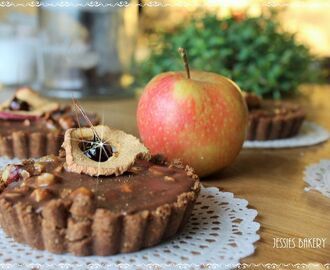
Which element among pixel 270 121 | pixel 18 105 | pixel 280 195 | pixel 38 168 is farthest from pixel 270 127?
pixel 38 168

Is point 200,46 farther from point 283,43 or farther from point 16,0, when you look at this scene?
point 16,0

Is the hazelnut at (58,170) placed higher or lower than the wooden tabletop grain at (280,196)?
higher

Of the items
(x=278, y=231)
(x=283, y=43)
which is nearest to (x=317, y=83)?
(x=283, y=43)

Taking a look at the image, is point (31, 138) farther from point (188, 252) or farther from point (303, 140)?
point (303, 140)

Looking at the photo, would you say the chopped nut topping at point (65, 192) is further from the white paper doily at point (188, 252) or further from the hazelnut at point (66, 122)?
the hazelnut at point (66, 122)

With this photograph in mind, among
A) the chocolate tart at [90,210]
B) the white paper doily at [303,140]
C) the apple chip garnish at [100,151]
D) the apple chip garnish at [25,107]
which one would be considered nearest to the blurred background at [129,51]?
the white paper doily at [303,140]

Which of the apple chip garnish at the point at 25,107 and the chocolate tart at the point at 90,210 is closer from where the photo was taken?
the chocolate tart at the point at 90,210
